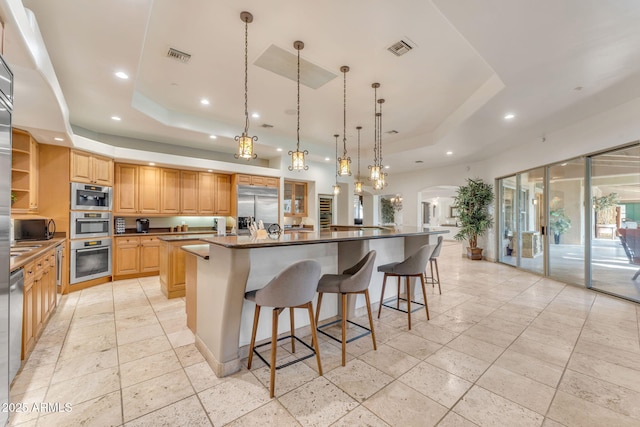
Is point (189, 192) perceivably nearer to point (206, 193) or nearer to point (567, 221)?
point (206, 193)

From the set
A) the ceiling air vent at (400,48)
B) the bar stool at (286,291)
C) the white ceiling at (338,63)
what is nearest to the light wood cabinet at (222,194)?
the white ceiling at (338,63)

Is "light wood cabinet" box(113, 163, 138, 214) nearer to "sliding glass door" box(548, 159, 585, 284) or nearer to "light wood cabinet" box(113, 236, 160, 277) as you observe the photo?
"light wood cabinet" box(113, 236, 160, 277)

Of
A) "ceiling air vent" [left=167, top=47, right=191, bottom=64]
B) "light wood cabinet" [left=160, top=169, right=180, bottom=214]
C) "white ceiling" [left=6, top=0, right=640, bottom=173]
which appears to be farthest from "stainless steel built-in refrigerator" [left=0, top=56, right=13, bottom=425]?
"light wood cabinet" [left=160, top=169, right=180, bottom=214]

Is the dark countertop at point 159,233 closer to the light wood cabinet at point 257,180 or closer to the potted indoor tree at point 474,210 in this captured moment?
the light wood cabinet at point 257,180

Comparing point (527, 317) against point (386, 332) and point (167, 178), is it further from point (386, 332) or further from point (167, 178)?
point (167, 178)

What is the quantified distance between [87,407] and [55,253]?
2727 millimetres

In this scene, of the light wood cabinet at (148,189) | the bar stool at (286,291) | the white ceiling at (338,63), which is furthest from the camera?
the light wood cabinet at (148,189)

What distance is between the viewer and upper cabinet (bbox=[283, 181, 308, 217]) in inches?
299

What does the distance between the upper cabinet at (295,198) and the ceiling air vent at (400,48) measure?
4.91m

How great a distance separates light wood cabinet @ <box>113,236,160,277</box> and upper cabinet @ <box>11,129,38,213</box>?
4.70 feet

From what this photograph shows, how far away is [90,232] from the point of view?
4652 millimetres

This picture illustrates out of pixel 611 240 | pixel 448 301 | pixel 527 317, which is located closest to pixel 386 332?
pixel 448 301

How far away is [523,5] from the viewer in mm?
2164

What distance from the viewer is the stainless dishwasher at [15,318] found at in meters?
1.97
